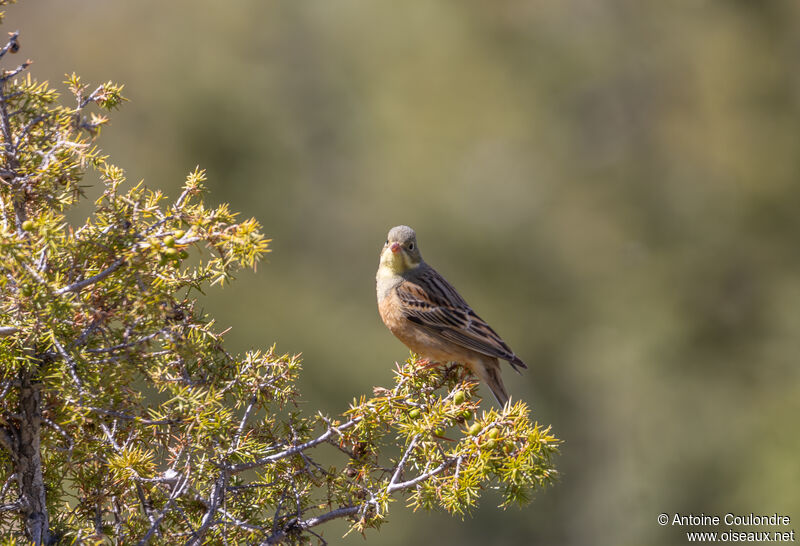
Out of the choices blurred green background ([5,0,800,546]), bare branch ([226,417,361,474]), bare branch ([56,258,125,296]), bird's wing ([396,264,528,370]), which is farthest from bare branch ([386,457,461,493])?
blurred green background ([5,0,800,546])

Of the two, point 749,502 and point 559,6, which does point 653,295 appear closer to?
point 749,502

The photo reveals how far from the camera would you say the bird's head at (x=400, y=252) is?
5.97 m

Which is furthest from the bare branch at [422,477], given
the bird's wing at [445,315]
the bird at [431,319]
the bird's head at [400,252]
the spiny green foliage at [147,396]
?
the bird's head at [400,252]

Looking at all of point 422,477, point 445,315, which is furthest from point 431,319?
point 422,477

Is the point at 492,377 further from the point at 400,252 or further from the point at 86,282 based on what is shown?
the point at 86,282

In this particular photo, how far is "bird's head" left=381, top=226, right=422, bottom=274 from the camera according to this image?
5.97 metres

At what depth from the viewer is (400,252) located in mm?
5992

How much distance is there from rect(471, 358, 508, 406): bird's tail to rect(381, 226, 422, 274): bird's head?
3.31 ft

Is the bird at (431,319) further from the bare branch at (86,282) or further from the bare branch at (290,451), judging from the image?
the bare branch at (86,282)

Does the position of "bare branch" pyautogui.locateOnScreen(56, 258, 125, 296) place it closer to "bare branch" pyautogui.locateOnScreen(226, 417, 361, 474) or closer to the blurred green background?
"bare branch" pyautogui.locateOnScreen(226, 417, 361, 474)

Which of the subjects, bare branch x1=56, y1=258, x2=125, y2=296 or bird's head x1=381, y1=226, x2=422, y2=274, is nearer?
bare branch x1=56, y1=258, x2=125, y2=296

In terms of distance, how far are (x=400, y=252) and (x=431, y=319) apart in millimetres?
625

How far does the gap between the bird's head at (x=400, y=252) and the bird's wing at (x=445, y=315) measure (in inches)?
4.1

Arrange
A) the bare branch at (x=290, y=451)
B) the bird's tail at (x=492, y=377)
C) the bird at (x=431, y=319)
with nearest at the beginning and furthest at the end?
1. the bare branch at (x=290, y=451)
2. the bird at (x=431, y=319)
3. the bird's tail at (x=492, y=377)
